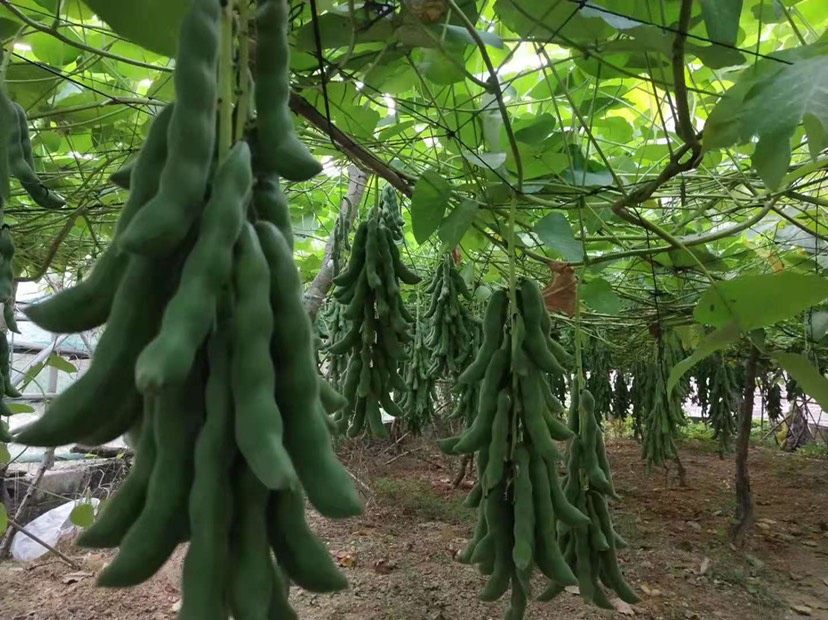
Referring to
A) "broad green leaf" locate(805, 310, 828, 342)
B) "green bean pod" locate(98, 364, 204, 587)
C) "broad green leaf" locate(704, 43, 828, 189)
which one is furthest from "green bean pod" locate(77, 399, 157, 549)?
"broad green leaf" locate(805, 310, 828, 342)

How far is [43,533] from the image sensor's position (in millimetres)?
3754

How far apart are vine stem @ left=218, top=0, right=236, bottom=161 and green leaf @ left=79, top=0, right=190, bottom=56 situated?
0.39 metres

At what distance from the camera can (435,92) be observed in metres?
1.67

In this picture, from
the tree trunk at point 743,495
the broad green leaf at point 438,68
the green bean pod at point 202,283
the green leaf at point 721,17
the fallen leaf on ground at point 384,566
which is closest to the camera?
the green bean pod at point 202,283

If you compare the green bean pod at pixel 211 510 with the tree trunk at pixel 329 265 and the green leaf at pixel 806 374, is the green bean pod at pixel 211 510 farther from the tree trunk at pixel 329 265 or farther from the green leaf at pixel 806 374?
the tree trunk at pixel 329 265

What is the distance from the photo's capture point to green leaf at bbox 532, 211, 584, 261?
1.48 meters

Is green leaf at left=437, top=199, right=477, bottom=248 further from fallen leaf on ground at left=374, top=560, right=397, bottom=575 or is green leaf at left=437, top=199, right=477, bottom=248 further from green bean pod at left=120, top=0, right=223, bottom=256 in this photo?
fallen leaf on ground at left=374, top=560, right=397, bottom=575

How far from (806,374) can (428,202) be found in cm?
84

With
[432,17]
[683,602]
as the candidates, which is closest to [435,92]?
[432,17]

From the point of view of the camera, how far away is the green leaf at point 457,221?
1368mm

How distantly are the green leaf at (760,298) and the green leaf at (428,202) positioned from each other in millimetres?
599

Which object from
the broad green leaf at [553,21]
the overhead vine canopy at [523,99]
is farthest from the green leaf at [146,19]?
the broad green leaf at [553,21]

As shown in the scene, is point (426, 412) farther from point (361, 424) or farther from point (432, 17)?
point (432, 17)

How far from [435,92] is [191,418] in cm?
142
